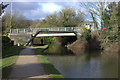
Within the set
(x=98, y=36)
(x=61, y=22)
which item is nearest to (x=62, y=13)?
(x=61, y=22)

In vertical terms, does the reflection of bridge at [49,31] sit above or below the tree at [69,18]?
below

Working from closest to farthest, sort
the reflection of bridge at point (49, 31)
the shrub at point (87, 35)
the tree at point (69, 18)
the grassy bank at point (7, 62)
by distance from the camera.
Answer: the grassy bank at point (7, 62), the reflection of bridge at point (49, 31), the shrub at point (87, 35), the tree at point (69, 18)

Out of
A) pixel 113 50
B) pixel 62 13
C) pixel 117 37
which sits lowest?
pixel 113 50

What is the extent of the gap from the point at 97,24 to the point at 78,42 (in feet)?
17.2

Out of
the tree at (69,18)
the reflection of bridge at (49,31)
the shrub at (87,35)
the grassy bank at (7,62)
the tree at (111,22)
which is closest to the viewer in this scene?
the grassy bank at (7,62)

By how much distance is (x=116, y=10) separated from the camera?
2648 centimetres

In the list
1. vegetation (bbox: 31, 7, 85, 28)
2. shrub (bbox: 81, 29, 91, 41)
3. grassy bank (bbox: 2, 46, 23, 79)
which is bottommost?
→ grassy bank (bbox: 2, 46, 23, 79)

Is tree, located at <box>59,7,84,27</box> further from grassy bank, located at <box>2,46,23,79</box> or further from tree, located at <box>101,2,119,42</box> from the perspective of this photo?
grassy bank, located at <box>2,46,23,79</box>

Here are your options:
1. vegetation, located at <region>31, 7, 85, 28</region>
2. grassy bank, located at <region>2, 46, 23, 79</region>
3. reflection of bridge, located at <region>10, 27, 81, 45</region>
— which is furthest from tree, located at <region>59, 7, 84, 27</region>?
grassy bank, located at <region>2, 46, 23, 79</region>

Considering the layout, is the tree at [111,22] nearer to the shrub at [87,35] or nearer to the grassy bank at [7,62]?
the shrub at [87,35]

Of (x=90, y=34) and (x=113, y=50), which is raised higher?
(x=90, y=34)

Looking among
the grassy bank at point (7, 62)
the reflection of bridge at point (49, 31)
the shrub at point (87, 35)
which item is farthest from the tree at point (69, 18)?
the grassy bank at point (7, 62)

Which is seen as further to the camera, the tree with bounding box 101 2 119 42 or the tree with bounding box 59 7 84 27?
the tree with bounding box 59 7 84 27

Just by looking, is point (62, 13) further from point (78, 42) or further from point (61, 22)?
point (78, 42)
